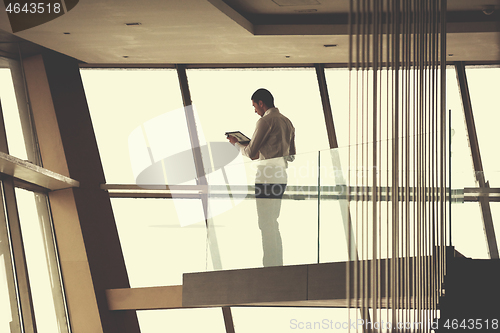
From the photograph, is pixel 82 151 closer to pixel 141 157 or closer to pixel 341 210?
pixel 141 157

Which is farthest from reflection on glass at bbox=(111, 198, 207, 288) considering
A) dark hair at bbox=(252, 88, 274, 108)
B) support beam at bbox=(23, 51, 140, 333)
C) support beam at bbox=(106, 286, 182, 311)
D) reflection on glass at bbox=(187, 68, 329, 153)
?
dark hair at bbox=(252, 88, 274, 108)

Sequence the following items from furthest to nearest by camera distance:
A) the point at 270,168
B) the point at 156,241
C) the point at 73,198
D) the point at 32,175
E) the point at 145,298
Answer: the point at 156,241, the point at 145,298, the point at 73,198, the point at 32,175, the point at 270,168

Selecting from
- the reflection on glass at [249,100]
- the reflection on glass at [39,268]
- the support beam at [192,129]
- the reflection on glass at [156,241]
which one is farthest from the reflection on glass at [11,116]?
the reflection on glass at [249,100]

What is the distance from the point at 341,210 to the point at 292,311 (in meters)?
3.32

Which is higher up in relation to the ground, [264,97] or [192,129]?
[192,129]

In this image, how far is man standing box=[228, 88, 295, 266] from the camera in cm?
541

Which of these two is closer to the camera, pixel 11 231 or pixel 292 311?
pixel 11 231

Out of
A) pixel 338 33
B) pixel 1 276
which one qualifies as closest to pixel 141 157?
pixel 1 276

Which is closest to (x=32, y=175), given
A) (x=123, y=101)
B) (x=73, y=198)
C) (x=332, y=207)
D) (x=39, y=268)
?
(x=73, y=198)

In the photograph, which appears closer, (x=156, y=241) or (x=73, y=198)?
(x=73, y=198)

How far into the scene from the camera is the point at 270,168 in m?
5.44

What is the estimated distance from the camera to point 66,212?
6.86 m

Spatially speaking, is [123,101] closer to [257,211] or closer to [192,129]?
[192,129]

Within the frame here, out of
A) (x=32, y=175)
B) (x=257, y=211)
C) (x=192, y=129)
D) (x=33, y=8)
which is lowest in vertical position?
(x=257, y=211)
